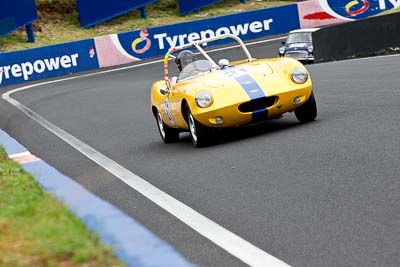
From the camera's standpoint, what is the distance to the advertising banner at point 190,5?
4866cm

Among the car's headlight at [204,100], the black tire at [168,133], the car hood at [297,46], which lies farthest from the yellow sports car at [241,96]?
the car hood at [297,46]

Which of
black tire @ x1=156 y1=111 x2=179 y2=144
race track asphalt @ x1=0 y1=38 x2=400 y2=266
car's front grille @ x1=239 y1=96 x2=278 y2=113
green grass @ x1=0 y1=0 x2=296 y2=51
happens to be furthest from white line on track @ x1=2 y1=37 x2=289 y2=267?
green grass @ x1=0 y1=0 x2=296 y2=51

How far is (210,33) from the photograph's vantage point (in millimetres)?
39625

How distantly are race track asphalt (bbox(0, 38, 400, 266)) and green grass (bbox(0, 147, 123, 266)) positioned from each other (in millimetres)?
774

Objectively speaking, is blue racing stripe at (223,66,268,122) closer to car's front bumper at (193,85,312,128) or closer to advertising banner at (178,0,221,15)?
car's front bumper at (193,85,312,128)

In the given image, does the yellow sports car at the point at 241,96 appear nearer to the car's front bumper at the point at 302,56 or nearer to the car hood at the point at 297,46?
the car's front bumper at the point at 302,56

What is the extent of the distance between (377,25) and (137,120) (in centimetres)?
860

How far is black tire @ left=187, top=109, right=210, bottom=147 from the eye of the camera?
1080 centimetres

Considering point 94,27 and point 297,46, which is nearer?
point 297,46

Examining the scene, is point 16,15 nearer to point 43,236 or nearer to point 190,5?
point 190,5

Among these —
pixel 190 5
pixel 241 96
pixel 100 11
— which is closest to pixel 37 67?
pixel 100 11

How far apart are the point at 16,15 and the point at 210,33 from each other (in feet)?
29.6

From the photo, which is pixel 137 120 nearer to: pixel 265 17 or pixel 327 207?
pixel 327 207

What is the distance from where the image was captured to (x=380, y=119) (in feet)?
34.0
